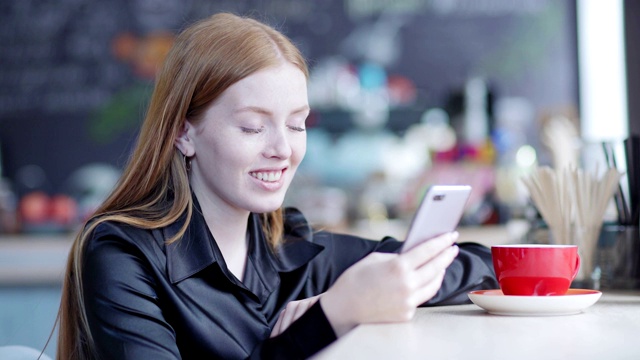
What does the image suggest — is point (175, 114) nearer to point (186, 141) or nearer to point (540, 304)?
point (186, 141)

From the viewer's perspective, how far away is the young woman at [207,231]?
128 cm

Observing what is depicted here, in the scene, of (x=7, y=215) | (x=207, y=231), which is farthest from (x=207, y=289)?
(x=7, y=215)

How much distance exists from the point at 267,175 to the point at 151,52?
384 centimetres

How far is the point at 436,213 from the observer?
3.51 ft

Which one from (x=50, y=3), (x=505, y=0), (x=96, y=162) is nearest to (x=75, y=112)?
(x=96, y=162)

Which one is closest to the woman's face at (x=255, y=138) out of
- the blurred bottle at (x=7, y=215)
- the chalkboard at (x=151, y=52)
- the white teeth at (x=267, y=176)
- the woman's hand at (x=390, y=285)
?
the white teeth at (x=267, y=176)

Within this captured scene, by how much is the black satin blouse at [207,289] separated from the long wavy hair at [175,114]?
0.06 m

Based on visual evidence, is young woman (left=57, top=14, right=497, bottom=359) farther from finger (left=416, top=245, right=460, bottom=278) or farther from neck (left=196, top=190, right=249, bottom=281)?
finger (left=416, top=245, right=460, bottom=278)

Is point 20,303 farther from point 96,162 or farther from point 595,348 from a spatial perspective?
point 595,348

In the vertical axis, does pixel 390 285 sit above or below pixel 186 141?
below

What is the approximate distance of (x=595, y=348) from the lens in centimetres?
91

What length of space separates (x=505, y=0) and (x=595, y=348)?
431cm

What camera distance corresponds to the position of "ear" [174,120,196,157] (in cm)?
150

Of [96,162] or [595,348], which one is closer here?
[595,348]
